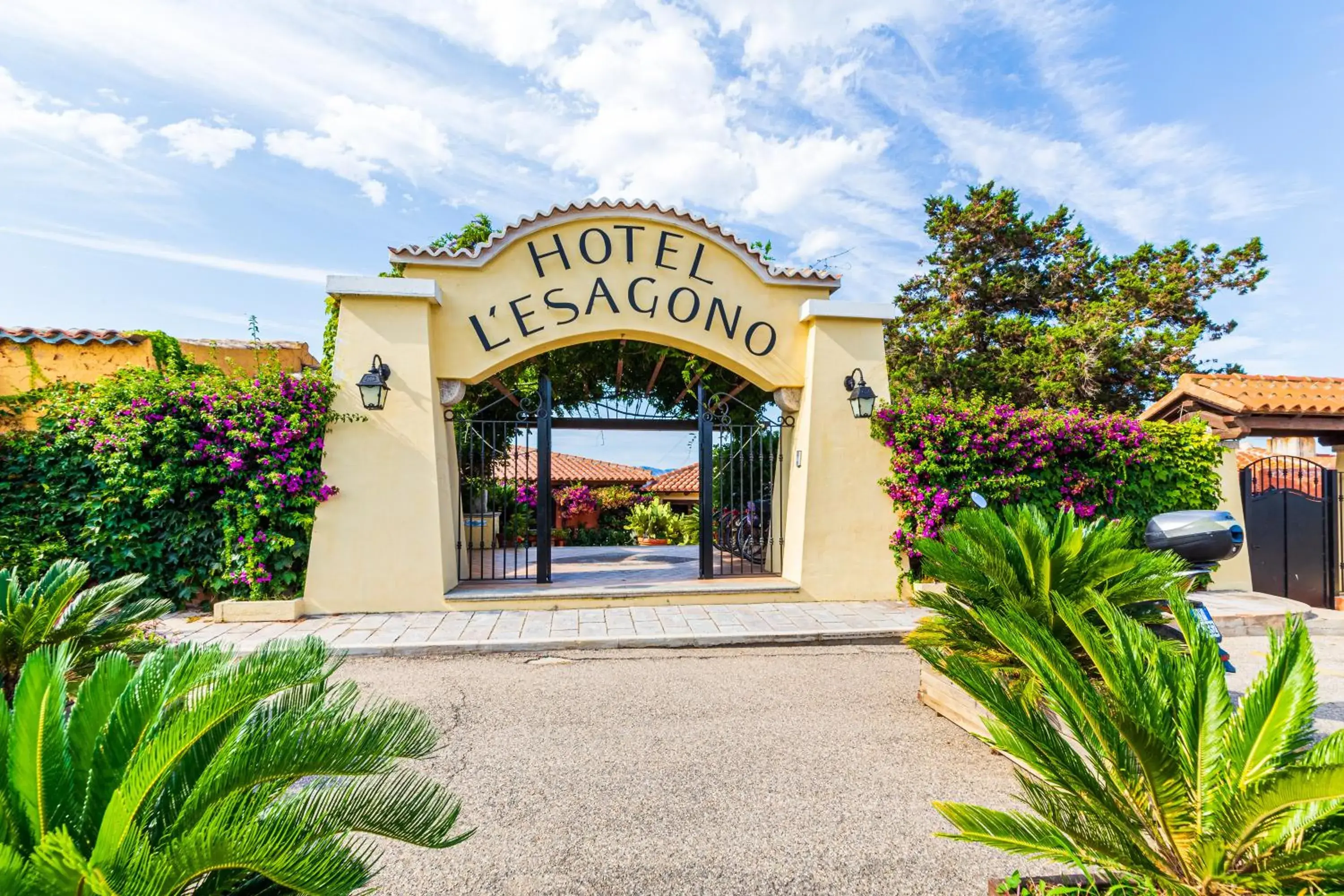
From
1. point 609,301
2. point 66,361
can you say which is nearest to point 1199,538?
point 609,301

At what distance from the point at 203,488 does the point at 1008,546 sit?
27.8ft

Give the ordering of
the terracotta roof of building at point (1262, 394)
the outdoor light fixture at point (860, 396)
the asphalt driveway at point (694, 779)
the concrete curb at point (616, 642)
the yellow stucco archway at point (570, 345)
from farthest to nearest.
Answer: the terracotta roof of building at point (1262, 394)
the outdoor light fixture at point (860, 396)
the yellow stucco archway at point (570, 345)
the concrete curb at point (616, 642)
the asphalt driveway at point (694, 779)

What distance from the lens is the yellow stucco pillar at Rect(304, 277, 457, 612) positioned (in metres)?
8.34

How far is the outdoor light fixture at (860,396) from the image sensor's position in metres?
9.22

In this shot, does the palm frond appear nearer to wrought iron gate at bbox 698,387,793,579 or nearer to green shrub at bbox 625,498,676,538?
wrought iron gate at bbox 698,387,793,579

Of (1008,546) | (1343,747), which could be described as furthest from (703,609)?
(1343,747)

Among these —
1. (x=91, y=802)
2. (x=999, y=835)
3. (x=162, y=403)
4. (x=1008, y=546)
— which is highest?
(x=162, y=403)

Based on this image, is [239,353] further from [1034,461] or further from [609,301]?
[1034,461]

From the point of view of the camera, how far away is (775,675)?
6078 millimetres

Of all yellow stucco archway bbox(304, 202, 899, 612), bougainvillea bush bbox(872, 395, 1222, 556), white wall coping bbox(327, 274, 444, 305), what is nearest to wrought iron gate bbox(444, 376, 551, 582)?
yellow stucco archway bbox(304, 202, 899, 612)

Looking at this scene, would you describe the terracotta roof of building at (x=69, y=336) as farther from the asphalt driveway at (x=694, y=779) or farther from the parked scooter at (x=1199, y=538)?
the parked scooter at (x=1199, y=538)

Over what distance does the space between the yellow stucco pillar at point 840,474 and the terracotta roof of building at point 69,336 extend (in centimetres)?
909

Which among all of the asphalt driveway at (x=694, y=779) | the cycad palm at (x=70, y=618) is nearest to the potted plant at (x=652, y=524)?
the asphalt driveway at (x=694, y=779)

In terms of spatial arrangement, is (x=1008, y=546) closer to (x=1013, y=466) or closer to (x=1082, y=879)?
(x=1082, y=879)
